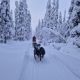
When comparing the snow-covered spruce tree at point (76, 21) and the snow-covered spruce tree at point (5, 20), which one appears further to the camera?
the snow-covered spruce tree at point (5, 20)

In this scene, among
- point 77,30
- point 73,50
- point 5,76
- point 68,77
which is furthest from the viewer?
point 73,50

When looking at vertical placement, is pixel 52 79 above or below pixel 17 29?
below

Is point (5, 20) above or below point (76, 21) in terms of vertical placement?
above

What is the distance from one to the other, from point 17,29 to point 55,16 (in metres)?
14.0

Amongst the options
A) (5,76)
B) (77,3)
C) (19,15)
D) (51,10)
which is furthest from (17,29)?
(5,76)

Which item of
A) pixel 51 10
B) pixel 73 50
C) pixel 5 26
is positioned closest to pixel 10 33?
pixel 5 26

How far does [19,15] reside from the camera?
35625mm

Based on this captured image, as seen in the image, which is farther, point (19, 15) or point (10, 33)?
point (19, 15)

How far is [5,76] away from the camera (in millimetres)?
4898

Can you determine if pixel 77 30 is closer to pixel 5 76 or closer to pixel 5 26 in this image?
pixel 5 76

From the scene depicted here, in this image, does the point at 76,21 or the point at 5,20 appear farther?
the point at 5,20

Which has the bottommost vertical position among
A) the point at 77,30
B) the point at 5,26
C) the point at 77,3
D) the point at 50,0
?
the point at 77,30

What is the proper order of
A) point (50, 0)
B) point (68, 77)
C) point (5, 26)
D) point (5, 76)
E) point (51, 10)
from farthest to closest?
point (50, 0) → point (51, 10) → point (5, 26) → point (68, 77) → point (5, 76)

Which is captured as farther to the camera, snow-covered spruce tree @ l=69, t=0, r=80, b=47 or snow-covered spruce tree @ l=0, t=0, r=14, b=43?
snow-covered spruce tree @ l=0, t=0, r=14, b=43
